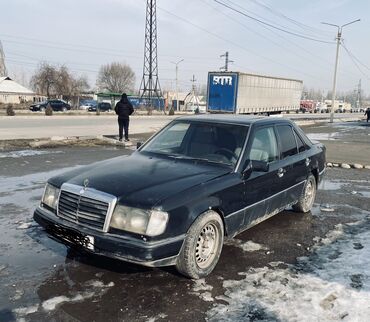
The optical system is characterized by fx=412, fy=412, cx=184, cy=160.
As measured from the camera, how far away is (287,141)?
5891 millimetres

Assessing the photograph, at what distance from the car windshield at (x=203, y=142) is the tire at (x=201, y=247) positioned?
0.83 metres

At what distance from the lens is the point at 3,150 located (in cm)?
1324

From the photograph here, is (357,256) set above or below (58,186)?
below

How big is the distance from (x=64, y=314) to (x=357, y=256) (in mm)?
3365

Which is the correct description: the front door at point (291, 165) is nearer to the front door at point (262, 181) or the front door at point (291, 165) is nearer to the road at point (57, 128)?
the front door at point (262, 181)

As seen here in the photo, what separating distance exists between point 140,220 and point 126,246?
0.25 m

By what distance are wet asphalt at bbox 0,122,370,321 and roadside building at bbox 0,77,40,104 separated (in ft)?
220

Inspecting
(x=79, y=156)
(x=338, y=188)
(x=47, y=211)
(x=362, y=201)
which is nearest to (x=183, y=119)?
(x=47, y=211)

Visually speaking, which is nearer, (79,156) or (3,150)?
(79,156)

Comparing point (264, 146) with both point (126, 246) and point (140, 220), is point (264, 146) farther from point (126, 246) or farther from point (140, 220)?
point (126, 246)

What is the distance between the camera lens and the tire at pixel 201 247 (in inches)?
153

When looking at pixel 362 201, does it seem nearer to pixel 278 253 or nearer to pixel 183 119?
pixel 278 253

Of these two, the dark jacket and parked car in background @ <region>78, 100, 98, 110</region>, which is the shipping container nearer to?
the dark jacket

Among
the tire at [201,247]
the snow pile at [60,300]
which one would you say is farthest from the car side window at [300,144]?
the snow pile at [60,300]
